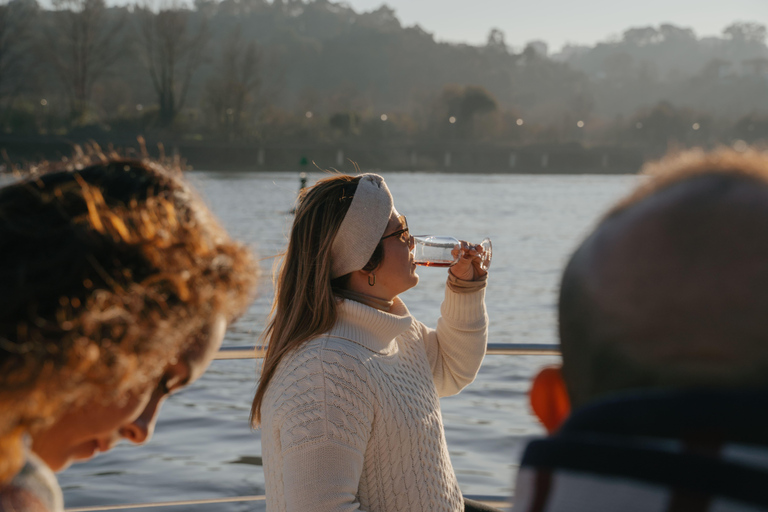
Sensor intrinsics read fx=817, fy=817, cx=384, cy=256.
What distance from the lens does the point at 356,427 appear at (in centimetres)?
193

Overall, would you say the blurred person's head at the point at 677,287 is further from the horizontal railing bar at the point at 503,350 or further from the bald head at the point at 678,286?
the horizontal railing bar at the point at 503,350

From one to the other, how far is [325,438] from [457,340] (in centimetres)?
76

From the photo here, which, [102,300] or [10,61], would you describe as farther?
[10,61]

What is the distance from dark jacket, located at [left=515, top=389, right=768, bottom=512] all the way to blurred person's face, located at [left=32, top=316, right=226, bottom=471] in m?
0.58

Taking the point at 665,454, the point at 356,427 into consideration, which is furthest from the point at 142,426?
the point at 356,427

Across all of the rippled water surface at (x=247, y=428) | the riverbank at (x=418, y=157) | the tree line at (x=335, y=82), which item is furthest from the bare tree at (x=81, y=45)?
the rippled water surface at (x=247, y=428)

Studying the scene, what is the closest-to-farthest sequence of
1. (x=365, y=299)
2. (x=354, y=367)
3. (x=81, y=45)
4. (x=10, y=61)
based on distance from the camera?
(x=354, y=367) < (x=365, y=299) < (x=10, y=61) < (x=81, y=45)

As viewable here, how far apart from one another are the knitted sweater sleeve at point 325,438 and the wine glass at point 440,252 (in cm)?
71

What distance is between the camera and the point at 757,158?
612mm

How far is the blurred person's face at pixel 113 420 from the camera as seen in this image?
936 mm

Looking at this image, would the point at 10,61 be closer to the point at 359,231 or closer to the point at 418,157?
the point at 418,157

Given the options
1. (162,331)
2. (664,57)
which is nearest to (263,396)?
(162,331)

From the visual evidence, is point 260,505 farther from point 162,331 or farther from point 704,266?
point 704,266

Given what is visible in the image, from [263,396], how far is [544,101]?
133469mm
